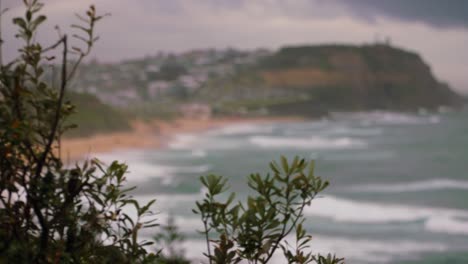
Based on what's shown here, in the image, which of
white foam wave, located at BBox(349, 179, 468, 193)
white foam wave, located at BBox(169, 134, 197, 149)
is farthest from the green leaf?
white foam wave, located at BBox(169, 134, 197, 149)

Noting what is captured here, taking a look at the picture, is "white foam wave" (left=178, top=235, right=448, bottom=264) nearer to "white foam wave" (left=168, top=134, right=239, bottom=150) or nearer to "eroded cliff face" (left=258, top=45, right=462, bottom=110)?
"white foam wave" (left=168, top=134, right=239, bottom=150)

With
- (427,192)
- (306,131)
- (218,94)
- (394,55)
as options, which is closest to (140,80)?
(218,94)

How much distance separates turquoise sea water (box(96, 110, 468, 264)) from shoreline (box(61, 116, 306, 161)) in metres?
1.12

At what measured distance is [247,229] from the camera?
1.98 m

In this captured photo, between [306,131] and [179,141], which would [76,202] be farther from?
[306,131]

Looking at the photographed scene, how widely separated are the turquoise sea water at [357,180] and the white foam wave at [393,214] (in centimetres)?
3

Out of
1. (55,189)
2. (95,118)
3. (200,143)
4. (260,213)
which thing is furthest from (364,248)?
(200,143)

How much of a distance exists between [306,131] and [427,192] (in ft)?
154

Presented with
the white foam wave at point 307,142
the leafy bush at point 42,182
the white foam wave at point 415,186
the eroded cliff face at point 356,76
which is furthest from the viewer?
the eroded cliff face at point 356,76

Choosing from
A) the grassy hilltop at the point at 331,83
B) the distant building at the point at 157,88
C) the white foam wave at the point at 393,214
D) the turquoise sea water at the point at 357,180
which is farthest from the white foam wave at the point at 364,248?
the distant building at the point at 157,88

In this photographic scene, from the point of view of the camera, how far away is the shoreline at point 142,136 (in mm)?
43750

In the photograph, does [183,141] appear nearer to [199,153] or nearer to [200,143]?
[200,143]

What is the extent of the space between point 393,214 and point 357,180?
37.8ft

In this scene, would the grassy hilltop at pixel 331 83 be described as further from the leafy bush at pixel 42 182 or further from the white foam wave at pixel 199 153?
the leafy bush at pixel 42 182
